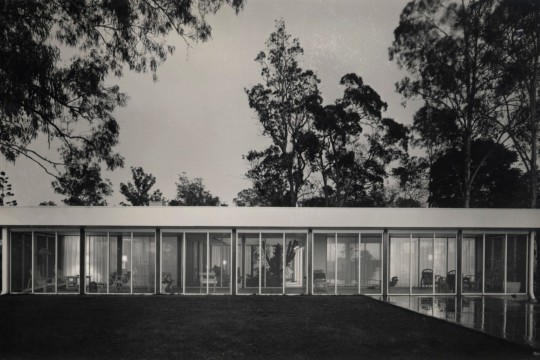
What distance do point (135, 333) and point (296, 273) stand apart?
9.19 m

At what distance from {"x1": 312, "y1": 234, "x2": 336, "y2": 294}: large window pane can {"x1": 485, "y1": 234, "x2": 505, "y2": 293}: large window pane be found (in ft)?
17.6

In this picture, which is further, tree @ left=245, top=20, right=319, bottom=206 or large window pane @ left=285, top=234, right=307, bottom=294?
tree @ left=245, top=20, right=319, bottom=206

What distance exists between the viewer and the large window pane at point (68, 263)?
19953mm

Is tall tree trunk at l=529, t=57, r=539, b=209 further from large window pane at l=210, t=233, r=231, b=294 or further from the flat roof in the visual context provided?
large window pane at l=210, t=233, r=231, b=294

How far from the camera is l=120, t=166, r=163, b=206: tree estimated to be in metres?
50.2

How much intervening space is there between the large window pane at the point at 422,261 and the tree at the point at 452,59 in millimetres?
9710

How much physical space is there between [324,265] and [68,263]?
8782mm

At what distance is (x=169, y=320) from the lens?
43.3 feet

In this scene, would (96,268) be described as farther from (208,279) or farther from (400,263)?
(400,263)

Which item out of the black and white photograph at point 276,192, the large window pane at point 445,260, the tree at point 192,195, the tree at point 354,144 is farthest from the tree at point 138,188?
the large window pane at point 445,260

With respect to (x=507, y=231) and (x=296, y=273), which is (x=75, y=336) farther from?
(x=507, y=231)

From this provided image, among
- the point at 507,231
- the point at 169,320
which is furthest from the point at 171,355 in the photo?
the point at 507,231

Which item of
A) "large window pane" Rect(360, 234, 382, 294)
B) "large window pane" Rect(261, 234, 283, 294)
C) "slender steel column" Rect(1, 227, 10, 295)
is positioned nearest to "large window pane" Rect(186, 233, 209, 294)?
"large window pane" Rect(261, 234, 283, 294)

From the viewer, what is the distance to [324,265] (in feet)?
65.9
